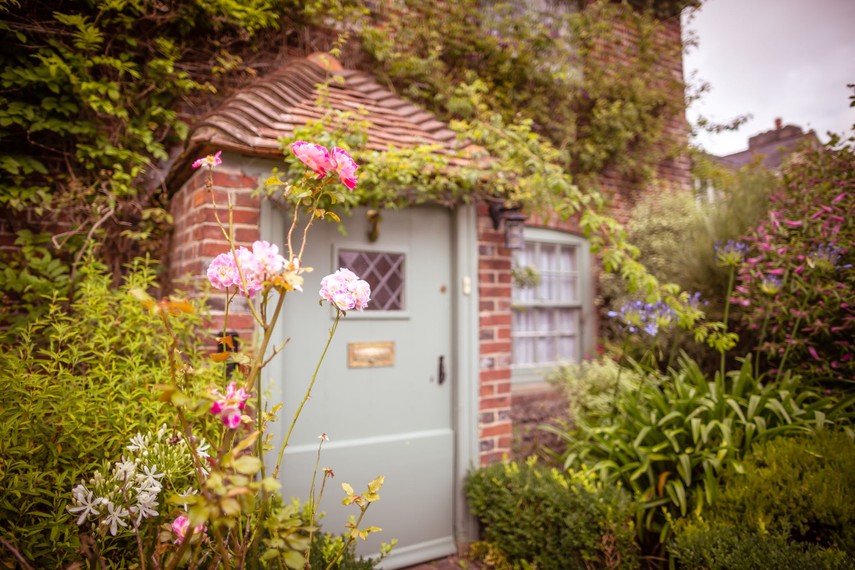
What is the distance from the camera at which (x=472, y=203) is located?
350 centimetres

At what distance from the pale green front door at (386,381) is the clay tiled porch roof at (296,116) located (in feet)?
1.81

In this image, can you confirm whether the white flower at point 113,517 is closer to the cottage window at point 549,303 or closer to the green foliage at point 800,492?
the green foliage at point 800,492

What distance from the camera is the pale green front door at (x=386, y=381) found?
9.73 ft

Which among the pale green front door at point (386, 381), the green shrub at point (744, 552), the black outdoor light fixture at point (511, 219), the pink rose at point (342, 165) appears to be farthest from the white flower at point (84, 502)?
the black outdoor light fixture at point (511, 219)

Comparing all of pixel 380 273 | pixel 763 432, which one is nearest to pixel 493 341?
pixel 380 273

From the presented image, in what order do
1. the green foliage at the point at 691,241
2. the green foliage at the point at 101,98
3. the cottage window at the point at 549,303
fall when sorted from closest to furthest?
the green foliage at the point at 101,98 → the green foliage at the point at 691,241 → the cottage window at the point at 549,303

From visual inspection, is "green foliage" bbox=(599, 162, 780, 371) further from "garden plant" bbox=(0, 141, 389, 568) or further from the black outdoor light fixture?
"garden plant" bbox=(0, 141, 389, 568)

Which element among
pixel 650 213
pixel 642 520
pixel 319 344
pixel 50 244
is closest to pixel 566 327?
pixel 650 213

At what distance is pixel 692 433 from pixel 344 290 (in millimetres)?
2663

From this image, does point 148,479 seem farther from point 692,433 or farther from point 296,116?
point 692,433

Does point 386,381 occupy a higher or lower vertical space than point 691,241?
lower

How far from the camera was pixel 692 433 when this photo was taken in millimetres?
2982

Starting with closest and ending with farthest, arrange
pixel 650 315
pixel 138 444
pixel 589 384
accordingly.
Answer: pixel 138 444, pixel 650 315, pixel 589 384

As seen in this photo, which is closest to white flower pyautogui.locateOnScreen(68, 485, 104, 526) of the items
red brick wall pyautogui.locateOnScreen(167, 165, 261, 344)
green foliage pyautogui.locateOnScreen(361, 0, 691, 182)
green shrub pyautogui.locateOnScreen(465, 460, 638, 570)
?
red brick wall pyautogui.locateOnScreen(167, 165, 261, 344)
